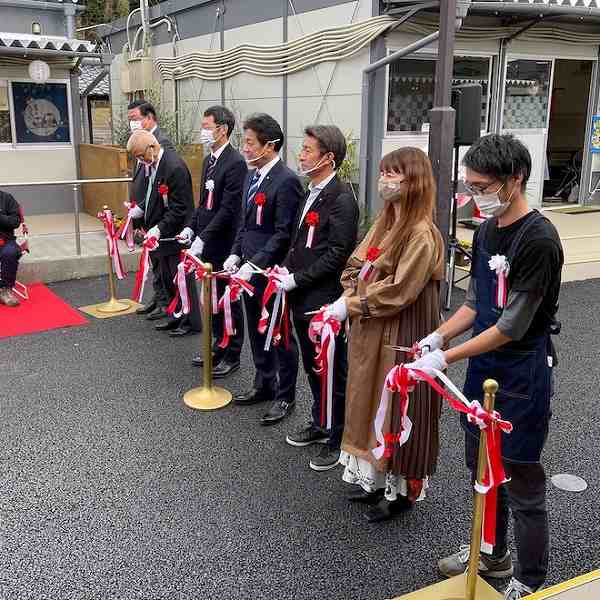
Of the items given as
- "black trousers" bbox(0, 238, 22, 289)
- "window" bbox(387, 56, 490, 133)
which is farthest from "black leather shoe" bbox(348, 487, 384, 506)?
"window" bbox(387, 56, 490, 133)

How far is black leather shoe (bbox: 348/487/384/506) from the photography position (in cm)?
314

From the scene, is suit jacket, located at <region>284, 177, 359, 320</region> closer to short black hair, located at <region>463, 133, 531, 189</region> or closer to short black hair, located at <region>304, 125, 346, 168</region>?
short black hair, located at <region>304, 125, 346, 168</region>

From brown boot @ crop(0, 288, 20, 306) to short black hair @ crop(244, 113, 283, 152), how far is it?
3686 millimetres

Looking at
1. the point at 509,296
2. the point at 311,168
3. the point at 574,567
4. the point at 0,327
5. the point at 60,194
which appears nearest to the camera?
the point at 509,296

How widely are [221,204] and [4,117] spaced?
23.1 ft

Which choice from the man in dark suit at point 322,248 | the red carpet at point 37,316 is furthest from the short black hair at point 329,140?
the red carpet at point 37,316

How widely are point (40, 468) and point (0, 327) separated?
2742 millimetres

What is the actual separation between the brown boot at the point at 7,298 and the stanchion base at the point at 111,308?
0.66 metres

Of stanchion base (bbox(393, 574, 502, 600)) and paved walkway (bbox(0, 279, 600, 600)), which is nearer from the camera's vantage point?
stanchion base (bbox(393, 574, 502, 600))

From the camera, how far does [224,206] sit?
470cm

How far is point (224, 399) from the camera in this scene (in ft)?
14.4

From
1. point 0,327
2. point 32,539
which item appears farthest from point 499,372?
point 0,327

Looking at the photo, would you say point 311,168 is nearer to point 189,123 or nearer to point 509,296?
point 509,296

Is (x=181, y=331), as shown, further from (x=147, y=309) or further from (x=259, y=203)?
(x=259, y=203)
